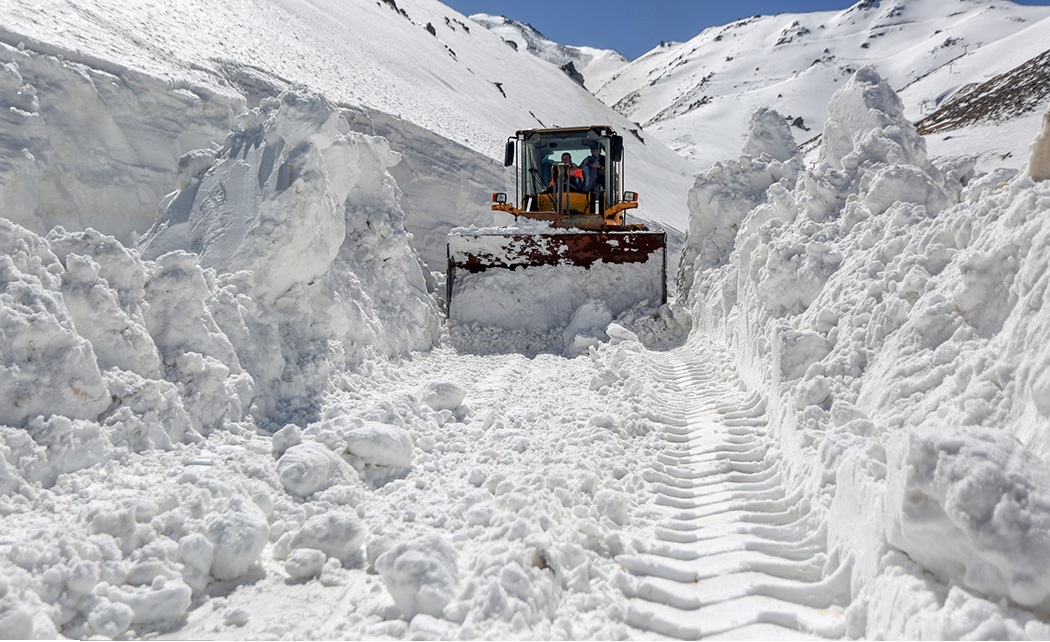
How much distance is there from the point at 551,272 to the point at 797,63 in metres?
67.9

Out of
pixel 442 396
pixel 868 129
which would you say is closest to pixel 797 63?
pixel 868 129

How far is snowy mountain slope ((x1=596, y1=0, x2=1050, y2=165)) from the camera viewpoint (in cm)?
4628

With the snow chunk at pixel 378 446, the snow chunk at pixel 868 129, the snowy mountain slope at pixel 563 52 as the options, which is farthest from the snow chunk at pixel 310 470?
the snowy mountain slope at pixel 563 52

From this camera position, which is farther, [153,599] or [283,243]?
[283,243]

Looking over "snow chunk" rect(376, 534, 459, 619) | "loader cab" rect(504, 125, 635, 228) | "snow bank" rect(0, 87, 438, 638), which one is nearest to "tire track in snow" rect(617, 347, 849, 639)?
"snow chunk" rect(376, 534, 459, 619)

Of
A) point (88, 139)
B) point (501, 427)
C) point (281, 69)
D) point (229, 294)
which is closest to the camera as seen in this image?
point (501, 427)

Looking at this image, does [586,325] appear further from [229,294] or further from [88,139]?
[88,139]

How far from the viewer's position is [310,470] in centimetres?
301

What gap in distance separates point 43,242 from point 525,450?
105 inches

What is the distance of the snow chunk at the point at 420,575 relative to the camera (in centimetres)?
214

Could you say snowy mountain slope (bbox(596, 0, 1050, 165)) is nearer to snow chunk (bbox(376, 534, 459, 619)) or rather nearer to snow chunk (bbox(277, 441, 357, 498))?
snow chunk (bbox(277, 441, 357, 498))

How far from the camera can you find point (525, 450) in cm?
353

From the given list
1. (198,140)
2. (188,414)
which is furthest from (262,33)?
(188,414)

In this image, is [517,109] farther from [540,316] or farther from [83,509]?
[83,509]
